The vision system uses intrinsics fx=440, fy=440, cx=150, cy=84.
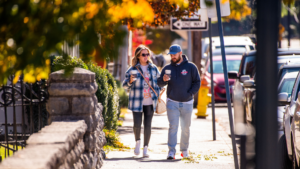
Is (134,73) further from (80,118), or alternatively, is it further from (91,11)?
(91,11)

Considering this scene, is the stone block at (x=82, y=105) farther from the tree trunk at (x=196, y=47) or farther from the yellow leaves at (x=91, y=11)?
the tree trunk at (x=196, y=47)

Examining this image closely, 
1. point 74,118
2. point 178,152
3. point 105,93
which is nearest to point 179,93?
point 178,152

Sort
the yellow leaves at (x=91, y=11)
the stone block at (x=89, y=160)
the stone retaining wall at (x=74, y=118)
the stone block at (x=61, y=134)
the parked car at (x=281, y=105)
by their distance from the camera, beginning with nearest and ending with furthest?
the yellow leaves at (x=91, y=11)
the stone block at (x=61, y=134)
the stone retaining wall at (x=74, y=118)
the stone block at (x=89, y=160)
the parked car at (x=281, y=105)

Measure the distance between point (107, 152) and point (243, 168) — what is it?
215 centimetres

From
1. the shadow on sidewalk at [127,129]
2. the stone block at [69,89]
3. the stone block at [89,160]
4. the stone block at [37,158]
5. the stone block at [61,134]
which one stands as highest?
the stone block at [69,89]

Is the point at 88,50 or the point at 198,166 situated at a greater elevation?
the point at 88,50

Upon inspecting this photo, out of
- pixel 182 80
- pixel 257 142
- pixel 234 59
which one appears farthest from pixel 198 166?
pixel 234 59

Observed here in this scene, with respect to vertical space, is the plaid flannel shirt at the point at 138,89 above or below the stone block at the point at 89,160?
above

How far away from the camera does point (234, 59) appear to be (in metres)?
17.2

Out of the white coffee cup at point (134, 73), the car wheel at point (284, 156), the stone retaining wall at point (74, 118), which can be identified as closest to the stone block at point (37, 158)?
the stone retaining wall at point (74, 118)

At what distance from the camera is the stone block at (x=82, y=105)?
4887mm

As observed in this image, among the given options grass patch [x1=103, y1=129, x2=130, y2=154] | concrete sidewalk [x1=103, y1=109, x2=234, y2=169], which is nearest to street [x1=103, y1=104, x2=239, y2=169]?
concrete sidewalk [x1=103, y1=109, x2=234, y2=169]

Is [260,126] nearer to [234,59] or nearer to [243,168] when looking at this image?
[243,168]

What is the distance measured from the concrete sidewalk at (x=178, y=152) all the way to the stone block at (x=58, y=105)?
1.49m
